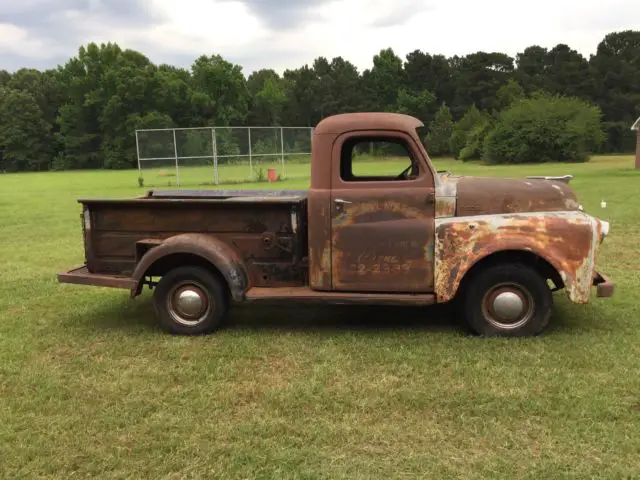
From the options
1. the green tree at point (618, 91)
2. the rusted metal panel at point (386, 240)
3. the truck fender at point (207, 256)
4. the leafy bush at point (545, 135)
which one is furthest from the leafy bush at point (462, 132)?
the truck fender at point (207, 256)

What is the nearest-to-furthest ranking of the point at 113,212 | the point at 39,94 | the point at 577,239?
the point at 577,239 → the point at 113,212 → the point at 39,94

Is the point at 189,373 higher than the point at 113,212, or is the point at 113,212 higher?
the point at 113,212

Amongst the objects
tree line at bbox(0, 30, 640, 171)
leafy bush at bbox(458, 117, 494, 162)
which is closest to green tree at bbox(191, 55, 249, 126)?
tree line at bbox(0, 30, 640, 171)

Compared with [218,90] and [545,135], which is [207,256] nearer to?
[545,135]

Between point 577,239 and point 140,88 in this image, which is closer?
point 577,239

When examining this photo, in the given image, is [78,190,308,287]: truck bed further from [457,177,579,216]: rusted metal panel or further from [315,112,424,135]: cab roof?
[457,177,579,216]: rusted metal panel

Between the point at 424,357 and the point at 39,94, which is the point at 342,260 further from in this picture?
the point at 39,94

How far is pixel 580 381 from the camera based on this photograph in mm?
4059

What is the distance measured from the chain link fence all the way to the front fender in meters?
21.9

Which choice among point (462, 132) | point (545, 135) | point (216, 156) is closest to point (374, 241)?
point (216, 156)

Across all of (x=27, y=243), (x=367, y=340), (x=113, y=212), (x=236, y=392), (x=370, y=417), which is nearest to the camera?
(x=370, y=417)

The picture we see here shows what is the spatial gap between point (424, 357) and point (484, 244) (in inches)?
40.5

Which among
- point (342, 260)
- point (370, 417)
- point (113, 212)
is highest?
point (113, 212)

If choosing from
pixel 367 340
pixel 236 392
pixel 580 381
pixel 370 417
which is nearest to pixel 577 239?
pixel 580 381
